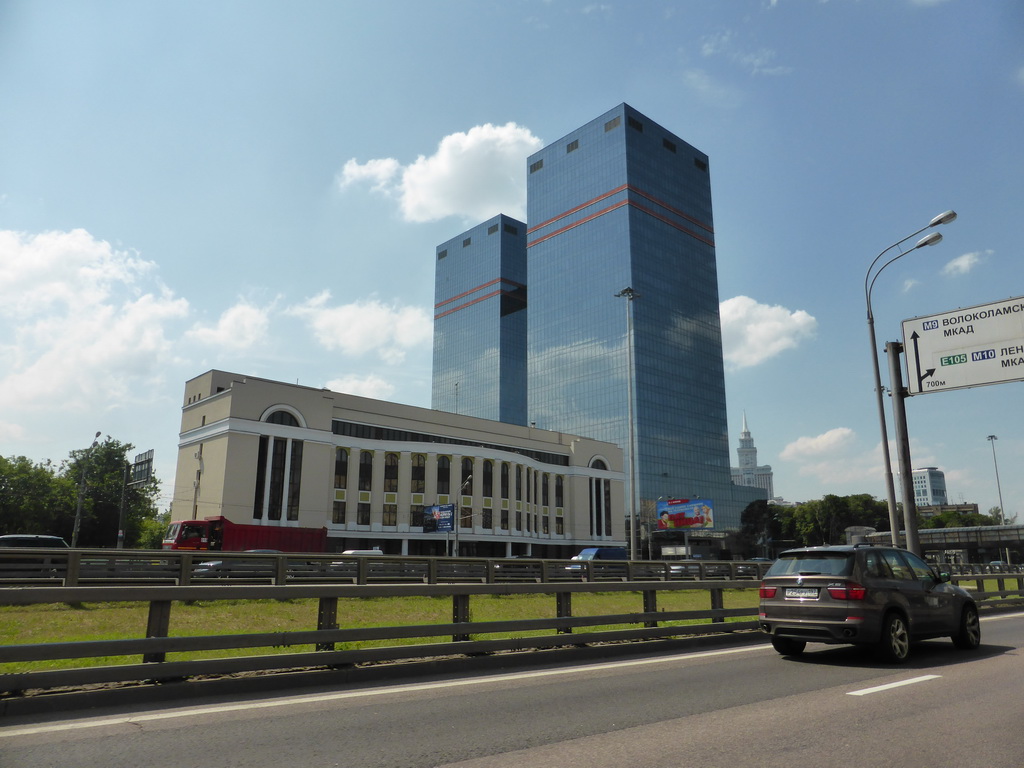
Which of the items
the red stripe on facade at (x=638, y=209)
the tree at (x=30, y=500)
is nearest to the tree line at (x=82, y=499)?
the tree at (x=30, y=500)

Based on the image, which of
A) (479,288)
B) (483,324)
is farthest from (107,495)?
(479,288)

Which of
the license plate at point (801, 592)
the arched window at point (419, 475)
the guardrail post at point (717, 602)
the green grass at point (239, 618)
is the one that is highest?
the arched window at point (419, 475)

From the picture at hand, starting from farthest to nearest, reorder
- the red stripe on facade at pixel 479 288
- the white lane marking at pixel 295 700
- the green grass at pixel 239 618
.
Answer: the red stripe on facade at pixel 479 288 < the green grass at pixel 239 618 < the white lane marking at pixel 295 700

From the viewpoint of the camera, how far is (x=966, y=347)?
19625 mm

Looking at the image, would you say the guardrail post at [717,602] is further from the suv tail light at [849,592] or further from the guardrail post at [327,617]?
the guardrail post at [327,617]

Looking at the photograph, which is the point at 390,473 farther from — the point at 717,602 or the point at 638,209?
the point at 638,209

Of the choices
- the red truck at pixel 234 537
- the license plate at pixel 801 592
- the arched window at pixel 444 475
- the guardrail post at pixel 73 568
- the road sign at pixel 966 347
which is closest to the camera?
the license plate at pixel 801 592

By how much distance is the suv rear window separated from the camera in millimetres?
11062

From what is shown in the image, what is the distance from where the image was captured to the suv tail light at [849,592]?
35.0ft

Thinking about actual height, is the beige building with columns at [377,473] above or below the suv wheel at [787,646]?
above

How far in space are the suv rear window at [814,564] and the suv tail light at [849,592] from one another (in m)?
0.23

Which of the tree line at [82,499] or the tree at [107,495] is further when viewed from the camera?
the tree at [107,495]

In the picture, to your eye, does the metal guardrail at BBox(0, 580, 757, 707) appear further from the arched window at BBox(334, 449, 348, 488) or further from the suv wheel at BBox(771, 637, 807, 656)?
the arched window at BBox(334, 449, 348, 488)

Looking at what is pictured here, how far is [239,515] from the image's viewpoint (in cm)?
6297
